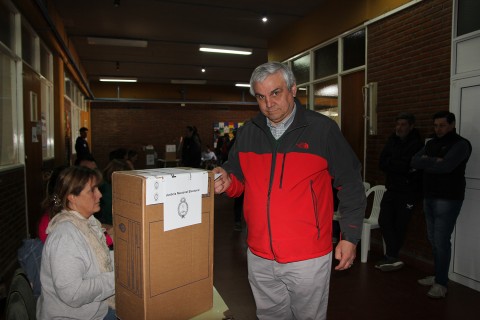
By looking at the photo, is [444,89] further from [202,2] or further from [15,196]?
[15,196]

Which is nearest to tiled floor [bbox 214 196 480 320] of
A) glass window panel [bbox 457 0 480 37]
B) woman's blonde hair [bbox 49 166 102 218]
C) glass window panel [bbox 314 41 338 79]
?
woman's blonde hair [bbox 49 166 102 218]

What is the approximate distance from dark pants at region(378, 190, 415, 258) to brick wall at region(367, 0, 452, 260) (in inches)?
11.7

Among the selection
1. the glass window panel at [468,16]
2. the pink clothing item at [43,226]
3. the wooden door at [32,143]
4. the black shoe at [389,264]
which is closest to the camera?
the pink clothing item at [43,226]

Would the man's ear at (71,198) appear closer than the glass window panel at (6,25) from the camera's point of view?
Yes

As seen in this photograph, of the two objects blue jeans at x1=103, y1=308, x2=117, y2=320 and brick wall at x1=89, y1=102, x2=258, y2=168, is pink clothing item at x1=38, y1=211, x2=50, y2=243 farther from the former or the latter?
brick wall at x1=89, y1=102, x2=258, y2=168

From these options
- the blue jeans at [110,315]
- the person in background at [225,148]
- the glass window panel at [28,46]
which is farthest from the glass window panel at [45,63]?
the blue jeans at [110,315]

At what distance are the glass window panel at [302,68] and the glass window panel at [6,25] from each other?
14.9ft

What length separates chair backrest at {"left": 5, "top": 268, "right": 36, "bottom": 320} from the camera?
1125 mm

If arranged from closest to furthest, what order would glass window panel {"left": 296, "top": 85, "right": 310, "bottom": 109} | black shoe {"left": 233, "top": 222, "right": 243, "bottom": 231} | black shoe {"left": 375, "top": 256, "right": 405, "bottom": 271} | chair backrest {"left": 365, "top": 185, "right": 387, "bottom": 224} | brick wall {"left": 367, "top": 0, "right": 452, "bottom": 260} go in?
brick wall {"left": 367, "top": 0, "right": 452, "bottom": 260}, black shoe {"left": 375, "top": 256, "right": 405, "bottom": 271}, chair backrest {"left": 365, "top": 185, "right": 387, "bottom": 224}, black shoe {"left": 233, "top": 222, "right": 243, "bottom": 231}, glass window panel {"left": 296, "top": 85, "right": 310, "bottom": 109}

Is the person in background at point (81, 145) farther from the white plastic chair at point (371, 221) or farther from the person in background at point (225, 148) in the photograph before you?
the white plastic chair at point (371, 221)

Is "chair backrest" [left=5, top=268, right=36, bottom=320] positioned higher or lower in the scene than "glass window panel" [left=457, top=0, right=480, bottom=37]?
lower

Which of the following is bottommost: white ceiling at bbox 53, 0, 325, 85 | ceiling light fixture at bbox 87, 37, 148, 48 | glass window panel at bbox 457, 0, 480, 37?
glass window panel at bbox 457, 0, 480, 37

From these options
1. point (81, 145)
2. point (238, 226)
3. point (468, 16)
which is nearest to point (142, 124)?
point (81, 145)

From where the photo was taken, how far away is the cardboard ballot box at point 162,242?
108 cm
